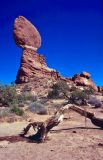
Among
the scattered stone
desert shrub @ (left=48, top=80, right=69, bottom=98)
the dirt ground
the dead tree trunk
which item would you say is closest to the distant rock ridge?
desert shrub @ (left=48, top=80, right=69, bottom=98)

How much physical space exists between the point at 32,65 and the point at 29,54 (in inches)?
104

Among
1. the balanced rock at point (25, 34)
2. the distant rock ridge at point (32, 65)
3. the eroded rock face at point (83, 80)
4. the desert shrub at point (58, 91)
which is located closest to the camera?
the desert shrub at point (58, 91)

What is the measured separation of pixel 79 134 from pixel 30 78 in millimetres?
46874

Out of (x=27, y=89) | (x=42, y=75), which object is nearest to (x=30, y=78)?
(x=42, y=75)

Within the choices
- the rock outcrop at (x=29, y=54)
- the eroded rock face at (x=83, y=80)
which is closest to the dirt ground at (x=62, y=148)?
the rock outcrop at (x=29, y=54)

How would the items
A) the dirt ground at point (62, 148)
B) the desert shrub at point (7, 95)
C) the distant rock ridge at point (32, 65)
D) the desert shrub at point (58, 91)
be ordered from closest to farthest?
the dirt ground at point (62, 148), the desert shrub at point (7, 95), the desert shrub at point (58, 91), the distant rock ridge at point (32, 65)

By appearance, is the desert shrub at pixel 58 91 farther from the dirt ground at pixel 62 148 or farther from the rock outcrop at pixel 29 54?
the dirt ground at pixel 62 148

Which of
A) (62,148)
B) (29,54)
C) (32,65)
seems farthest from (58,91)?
(62,148)

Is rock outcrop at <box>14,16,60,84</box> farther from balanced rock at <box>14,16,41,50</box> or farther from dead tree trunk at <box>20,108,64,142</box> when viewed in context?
dead tree trunk at <box>20,108,64,142</box>

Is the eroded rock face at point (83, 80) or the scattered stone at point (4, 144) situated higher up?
the eroded rock face at point (83, 80)

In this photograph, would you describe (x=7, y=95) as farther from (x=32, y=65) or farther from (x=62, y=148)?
(x=32, y=65)

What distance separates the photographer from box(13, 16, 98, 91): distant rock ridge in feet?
201

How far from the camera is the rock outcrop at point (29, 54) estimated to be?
6148cm

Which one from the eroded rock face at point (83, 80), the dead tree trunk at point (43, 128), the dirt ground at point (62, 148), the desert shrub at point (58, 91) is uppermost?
the eroded rock face at point (83, 80)
